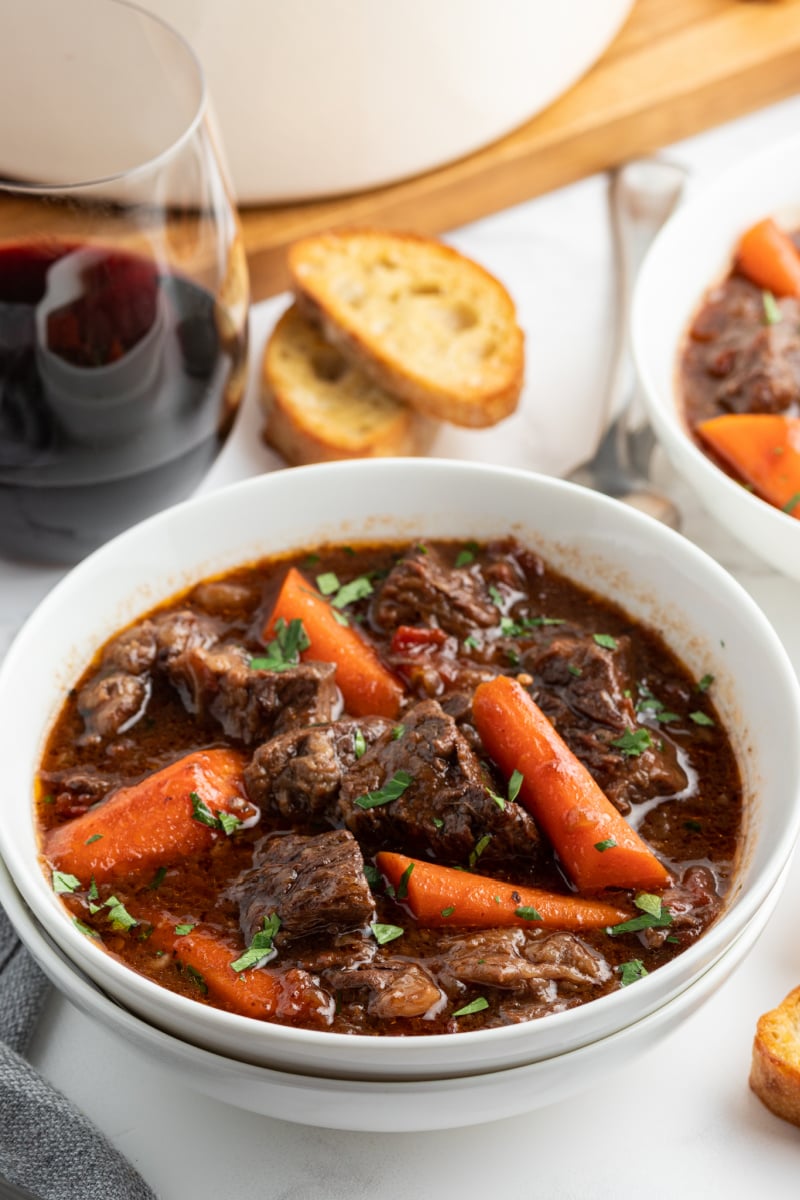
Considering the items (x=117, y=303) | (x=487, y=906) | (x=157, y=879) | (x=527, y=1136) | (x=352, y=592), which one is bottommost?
(x=527, y=1136)

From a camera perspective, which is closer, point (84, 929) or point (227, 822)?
point (84, 929)

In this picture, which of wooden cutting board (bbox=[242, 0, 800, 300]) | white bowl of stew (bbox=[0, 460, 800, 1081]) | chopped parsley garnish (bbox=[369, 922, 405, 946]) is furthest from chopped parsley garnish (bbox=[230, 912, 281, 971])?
wooden cutting board (bbox=[242, 0, 800, 300])

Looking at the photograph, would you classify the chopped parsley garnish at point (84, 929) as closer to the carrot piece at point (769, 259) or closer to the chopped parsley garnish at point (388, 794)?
the chopped parsley garnish at point (388, 794)

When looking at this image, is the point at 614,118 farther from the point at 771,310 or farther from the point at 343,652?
the point at 343,652

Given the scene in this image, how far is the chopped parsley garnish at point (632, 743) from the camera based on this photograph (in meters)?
2.51

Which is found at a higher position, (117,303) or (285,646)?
(117,303)

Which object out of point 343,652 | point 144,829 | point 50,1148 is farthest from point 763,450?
point 50,1148

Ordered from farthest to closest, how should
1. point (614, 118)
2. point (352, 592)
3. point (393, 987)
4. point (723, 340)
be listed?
1. point (614, 118)
2. point (723, 340)
3. point (352, 592)
4. point (393, 987)

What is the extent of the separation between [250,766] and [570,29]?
2.75 metres

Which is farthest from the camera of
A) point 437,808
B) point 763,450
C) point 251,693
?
point 763,450

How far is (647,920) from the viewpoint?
2.28m

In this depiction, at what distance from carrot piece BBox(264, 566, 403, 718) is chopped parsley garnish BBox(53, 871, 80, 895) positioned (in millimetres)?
631

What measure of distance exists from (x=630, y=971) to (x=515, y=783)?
15.6 inches

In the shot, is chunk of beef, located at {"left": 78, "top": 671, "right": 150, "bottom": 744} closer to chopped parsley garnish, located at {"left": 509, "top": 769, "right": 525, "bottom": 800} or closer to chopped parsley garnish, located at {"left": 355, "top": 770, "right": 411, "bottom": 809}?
chopped parsley garnish, located at {"left": 355, "top": 770, "right": 411, "bottom": 809}
